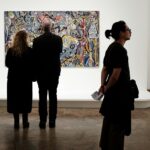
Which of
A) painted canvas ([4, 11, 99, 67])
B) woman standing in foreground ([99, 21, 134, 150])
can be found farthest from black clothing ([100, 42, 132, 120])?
painted canvas ([4, 11, 99, 67])

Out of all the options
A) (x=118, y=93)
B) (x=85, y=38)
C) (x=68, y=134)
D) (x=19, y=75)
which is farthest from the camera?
(x=85, y=38)

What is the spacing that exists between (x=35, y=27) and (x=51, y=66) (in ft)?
8.82

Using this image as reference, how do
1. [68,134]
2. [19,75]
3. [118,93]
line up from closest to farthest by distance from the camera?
1. [118,93]
2. [68,134]
3. [19,75]

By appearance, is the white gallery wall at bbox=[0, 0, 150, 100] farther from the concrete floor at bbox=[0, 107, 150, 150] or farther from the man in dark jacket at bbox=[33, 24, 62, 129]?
the man in dark jacket at bbox=[33, 24, 62, 129]

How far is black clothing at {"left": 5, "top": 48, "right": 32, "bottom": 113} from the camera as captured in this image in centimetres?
590

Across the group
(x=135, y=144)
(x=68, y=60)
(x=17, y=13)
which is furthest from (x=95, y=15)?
(x=135, y=144)

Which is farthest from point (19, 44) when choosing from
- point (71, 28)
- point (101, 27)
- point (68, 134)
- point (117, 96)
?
point (101, 27)

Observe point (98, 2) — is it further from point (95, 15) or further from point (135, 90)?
point (135, 90)

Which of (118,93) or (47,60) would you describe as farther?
(47,60)

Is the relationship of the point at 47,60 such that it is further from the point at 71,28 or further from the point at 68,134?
the point at 71,28

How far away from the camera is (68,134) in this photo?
580 centimetres

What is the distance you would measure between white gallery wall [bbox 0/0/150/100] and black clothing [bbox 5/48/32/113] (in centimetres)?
216

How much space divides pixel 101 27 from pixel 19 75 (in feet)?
10.1

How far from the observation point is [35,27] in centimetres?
843
